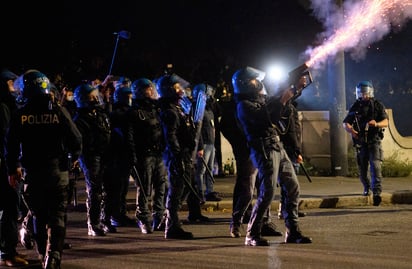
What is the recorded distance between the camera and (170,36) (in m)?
21.9

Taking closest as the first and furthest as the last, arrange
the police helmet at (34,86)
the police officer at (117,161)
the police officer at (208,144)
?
the police helmet at (34,86) → the police officer at (117,161) → the police officer at (208,144)

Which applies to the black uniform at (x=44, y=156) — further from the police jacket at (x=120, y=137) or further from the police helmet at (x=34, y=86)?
the police jacket at (x=120, y=137)

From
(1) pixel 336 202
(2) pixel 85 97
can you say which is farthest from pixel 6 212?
(1) pixel 336 202

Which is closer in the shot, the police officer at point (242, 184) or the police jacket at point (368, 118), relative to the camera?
the police officer at point (242, 184)

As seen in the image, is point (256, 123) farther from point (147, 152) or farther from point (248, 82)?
point (147, 152)

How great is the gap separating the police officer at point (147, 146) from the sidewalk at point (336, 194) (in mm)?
2397

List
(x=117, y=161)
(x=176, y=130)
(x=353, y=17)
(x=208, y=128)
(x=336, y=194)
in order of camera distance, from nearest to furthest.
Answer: (x=176, y=130)
(x=117, y=161)
(x=208, y=128)
(x=336, y=194)
(x=353, y=17)

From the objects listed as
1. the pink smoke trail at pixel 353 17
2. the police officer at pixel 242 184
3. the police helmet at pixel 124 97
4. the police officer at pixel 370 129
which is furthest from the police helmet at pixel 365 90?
the police helmet at pixel 124 97

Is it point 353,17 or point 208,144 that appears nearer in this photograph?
point 208,144

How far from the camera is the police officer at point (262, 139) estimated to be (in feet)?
26.0

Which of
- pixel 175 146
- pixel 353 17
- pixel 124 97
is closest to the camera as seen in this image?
pixel 175 146

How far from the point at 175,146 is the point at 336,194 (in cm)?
485

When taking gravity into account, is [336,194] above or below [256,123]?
below

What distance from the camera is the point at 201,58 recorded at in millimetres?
21641
